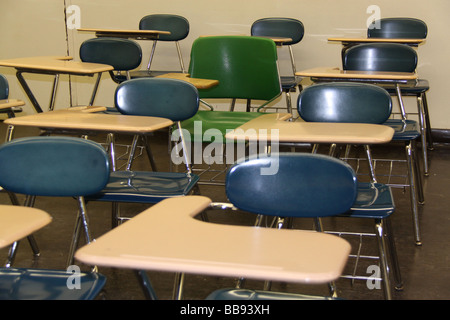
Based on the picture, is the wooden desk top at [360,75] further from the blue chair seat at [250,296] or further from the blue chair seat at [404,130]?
the blue chair seat at [250,296]

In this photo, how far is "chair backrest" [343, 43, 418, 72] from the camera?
15.4 ft

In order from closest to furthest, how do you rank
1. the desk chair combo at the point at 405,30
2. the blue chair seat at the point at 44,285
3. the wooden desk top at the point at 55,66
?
the blue chair seat at the point at 44,285 < the wooden desk top at the point at 55,66 < the desk chair combo at the point at 405,30

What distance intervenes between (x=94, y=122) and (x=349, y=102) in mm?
1355

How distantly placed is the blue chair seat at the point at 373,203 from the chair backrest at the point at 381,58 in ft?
7.04

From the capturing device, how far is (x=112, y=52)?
17.5ft

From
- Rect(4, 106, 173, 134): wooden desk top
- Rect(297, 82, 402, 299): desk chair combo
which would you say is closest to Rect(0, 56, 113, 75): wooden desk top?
Rect(4, 106, 173, 134): wooden desk top

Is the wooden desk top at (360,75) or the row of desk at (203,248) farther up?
the wooden desk top at (360,75)

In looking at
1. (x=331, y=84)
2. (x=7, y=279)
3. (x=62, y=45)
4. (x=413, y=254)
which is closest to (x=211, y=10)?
(x=62, y=45)

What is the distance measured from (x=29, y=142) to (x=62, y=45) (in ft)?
16.9

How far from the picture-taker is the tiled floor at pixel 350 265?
291 centimetres

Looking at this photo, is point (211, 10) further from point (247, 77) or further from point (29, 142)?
point (29, 142)

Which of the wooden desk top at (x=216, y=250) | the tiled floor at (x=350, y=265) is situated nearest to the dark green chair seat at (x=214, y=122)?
the tiled floor at (x=350, y=265)

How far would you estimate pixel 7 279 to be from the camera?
6.29 feet

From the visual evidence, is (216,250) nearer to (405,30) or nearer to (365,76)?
(365,76)
